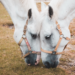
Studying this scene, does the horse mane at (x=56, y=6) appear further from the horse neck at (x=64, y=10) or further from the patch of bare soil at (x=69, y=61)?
the patch of bare soil at (x=69, y=61)

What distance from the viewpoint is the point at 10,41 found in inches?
204

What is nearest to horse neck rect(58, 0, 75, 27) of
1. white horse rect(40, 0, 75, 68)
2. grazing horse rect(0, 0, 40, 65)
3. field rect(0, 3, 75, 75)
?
white horse rect(40, 0, 75, 68)

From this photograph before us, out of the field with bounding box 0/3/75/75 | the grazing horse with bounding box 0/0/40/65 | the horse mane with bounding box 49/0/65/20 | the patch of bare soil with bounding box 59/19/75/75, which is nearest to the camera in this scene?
the horse mane with bounding box 49/0/65/20

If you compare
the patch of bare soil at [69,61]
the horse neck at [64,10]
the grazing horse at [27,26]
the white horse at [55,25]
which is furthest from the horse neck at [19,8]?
the patch of bare soil at [69,61]

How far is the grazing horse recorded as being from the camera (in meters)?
2.67

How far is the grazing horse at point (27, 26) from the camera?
267 centimetres

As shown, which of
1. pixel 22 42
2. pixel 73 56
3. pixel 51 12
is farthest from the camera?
pixel 73 56

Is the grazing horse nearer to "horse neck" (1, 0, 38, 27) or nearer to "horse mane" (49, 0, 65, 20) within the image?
"horse neck" (1, 0, 38, 27)

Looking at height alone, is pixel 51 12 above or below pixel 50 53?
above

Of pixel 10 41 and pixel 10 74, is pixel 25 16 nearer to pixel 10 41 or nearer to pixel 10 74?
pixel 10 74

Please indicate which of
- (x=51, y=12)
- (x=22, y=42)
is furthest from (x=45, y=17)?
(x=22, y=42)

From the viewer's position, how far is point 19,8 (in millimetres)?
2791

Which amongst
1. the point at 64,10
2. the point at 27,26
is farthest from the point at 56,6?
the point at 27,26

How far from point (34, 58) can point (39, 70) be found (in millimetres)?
353
